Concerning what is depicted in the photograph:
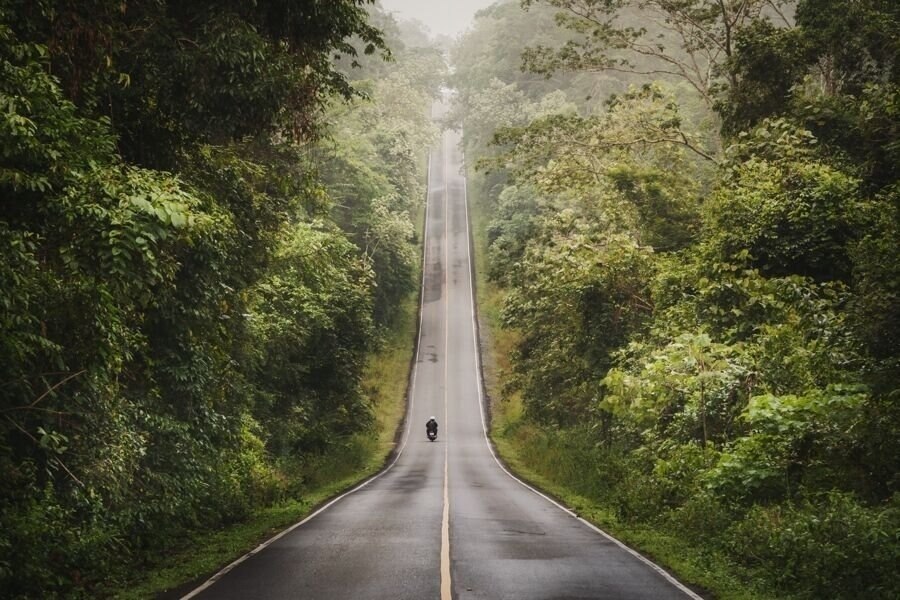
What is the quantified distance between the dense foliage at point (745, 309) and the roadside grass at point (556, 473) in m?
0.27

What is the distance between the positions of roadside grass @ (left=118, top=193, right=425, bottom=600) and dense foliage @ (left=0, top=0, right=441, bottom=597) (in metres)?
0.45

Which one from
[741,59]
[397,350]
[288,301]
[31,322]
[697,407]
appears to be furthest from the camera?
[397,350]

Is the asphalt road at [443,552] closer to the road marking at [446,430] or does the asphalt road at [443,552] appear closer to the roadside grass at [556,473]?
the road marking at [446,430]

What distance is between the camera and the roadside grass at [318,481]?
11578 mm

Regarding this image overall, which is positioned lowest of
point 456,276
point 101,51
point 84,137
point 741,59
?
point 84,137

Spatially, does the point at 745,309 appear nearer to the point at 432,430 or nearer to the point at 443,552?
the point at 443,552

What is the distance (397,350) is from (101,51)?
47.8 metres

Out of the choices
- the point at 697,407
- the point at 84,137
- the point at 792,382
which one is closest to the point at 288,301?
the point at 697,407

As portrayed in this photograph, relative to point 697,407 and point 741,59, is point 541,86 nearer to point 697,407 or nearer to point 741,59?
point 741,59

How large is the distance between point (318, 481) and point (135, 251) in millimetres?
19774

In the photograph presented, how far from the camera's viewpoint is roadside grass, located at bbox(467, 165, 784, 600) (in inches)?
458

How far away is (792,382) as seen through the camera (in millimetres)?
15391

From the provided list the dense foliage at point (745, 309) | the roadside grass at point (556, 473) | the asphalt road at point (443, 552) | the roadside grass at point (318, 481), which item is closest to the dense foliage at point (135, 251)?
the roadside grass at point (318, 481)

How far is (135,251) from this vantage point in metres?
9.16
